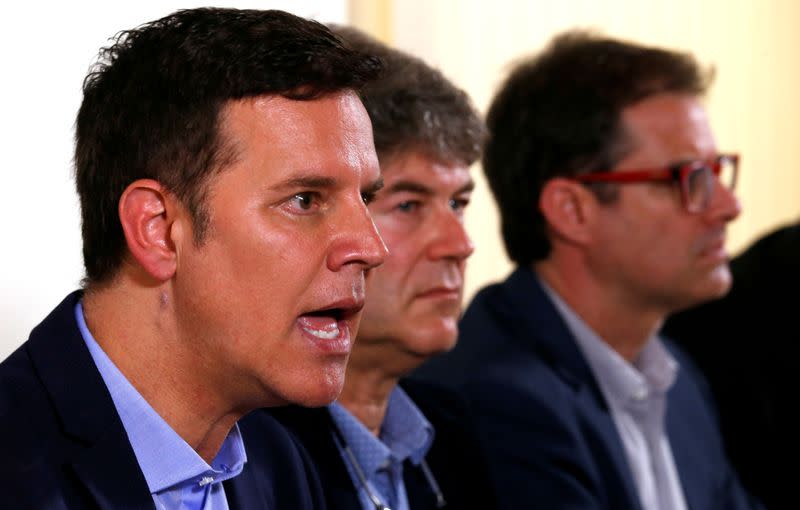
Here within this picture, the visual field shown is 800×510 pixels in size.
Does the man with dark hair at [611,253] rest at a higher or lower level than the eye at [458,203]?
lower

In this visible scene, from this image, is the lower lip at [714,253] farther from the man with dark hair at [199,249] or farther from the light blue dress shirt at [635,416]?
the man with dark hair at [199,249]

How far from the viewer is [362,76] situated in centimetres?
140

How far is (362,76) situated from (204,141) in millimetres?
212

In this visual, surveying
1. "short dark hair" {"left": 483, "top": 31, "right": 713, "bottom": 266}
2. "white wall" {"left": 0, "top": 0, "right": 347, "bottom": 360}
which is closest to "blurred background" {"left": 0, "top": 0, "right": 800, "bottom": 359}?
"white wall" {"left": 0, "top": 0, "right": 347, "bottom": 360}

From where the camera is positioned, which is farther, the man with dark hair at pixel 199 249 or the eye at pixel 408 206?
the eye at pixel 408 206

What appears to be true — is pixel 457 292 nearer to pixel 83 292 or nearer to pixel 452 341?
pixel 452 341

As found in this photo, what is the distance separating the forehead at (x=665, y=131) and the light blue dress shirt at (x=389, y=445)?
967 millimetres

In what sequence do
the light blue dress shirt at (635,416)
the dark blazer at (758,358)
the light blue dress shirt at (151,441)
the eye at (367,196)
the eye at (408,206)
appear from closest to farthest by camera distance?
the light blue dress shirt at (151,441) → the eye at (367,196) → the eye at (408,206) → the light blue dress shirt at (635,416) → the dark blazer at (758,358)

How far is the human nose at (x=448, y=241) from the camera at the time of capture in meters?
2.00

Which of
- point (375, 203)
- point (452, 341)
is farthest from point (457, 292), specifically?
point (375, 203)

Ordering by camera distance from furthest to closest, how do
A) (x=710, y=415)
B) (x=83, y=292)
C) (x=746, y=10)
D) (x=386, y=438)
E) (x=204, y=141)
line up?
(x=746, y=10), (x=710, y=415), (x=386, y=438), (x=83, y=292), (x=204, y=141)

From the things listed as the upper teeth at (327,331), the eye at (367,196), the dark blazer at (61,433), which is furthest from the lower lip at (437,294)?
the dark blazer at (61,433)

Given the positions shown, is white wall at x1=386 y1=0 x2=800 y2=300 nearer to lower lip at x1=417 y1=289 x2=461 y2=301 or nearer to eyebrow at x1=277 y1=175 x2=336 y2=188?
lower lip at x1=417 y1=289 x2=461 y2=301

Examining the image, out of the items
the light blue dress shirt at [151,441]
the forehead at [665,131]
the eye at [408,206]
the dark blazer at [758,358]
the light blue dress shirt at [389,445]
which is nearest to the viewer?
the light blue dress shirt at [151,441]
